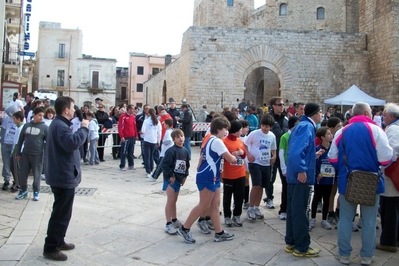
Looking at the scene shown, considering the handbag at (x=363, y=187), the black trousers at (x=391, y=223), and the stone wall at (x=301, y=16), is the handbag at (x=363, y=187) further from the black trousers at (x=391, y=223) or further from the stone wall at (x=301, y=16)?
the stone wall at (x=301, y=16)

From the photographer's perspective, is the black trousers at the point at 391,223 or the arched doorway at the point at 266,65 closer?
the black trousers at the point at 391,223

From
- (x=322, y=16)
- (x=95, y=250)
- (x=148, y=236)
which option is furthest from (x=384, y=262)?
(x=322, y=16)

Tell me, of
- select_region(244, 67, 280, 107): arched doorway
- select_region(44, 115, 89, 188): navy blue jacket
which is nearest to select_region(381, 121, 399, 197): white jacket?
select_region(44, 115, 89, 188): navy blue jacket

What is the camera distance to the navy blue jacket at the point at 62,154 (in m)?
4.04

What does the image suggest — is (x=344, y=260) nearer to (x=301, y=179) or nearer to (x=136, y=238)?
(x=301, y=179)

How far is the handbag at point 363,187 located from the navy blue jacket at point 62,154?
2.80m

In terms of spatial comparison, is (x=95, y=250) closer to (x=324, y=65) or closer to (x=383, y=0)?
(x=324, y=65)

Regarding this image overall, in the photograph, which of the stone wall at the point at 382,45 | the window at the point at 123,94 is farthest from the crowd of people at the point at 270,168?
the window at the point at 123,94

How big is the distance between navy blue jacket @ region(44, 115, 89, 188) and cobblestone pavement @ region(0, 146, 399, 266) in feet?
2.70

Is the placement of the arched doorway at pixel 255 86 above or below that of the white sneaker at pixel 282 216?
above

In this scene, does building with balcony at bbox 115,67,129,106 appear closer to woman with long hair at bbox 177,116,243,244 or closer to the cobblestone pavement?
the cobblestone pavement

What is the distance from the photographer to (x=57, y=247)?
4.14 metres

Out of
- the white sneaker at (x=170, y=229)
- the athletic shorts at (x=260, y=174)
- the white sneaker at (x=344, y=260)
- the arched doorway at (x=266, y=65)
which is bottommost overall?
the white sneaker at (x=344, y=260)

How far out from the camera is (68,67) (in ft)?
145
